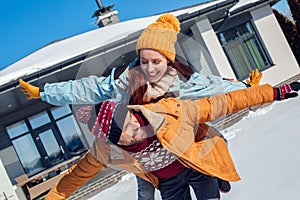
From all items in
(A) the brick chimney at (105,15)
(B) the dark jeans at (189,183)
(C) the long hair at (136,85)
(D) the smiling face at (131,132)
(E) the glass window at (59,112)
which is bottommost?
(B) the dark jeans at (189,183)

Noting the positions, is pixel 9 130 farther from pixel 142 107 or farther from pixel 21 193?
pixel 142 107

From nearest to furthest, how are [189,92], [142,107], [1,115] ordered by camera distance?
[142,107] → [189,92] → [1,115]

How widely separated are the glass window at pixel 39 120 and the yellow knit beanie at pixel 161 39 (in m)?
10.4

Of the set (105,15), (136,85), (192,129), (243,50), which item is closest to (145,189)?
(192,129)

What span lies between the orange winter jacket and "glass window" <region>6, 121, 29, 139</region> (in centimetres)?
1021

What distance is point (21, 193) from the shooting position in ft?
31.3

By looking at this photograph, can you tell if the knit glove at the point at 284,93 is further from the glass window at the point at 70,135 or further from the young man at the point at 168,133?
the glass window at the point at 70,135

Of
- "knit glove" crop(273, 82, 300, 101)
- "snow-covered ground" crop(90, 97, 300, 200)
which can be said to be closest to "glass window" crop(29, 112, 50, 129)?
"snow-covered ground" crop(90, 97, 300, 200)

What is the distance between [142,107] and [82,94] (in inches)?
27.2

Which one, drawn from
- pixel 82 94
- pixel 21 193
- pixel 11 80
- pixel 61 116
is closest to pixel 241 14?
pixel 61 116

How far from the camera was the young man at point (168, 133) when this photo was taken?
1.88 metres

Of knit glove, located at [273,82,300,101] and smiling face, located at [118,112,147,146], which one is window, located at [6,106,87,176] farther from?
knit glove, located at [273,82,300,101]

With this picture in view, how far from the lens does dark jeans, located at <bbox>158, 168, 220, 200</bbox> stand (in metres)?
2.34

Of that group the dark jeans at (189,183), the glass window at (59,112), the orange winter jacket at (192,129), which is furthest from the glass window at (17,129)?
the orange winter jacket at (192,129)
